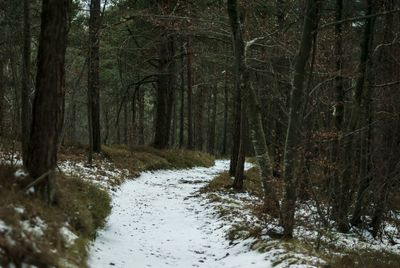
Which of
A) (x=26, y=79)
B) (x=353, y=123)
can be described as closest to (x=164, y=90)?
(x=353, y=123)

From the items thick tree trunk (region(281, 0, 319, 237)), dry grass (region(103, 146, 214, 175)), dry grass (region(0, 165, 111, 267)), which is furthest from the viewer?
dry grass (region(103, 146, 214, 175))

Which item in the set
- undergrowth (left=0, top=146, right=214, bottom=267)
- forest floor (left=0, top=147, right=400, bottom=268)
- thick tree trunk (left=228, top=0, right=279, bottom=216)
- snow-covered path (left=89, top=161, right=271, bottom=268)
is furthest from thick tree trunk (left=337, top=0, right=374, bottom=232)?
undergrowth (left=0, top=146, right=214, bottom=267)

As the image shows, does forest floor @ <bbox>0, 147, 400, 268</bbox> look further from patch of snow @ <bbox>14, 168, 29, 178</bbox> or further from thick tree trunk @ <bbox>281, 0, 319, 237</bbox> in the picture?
thick tree trunk @ <bbox>281, 0, 319, 237</bbox>

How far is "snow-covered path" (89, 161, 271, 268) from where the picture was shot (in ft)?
26.9

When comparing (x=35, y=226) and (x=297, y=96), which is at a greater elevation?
(x=297, y=96)

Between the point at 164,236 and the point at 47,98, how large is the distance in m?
4.37

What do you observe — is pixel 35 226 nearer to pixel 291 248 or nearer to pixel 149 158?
pixel 291 248

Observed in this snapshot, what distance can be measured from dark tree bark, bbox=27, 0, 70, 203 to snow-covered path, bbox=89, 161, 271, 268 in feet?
5.30

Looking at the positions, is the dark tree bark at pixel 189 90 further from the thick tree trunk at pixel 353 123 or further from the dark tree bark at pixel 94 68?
the thick tree trunk at pixel 353 123

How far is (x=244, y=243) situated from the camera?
9297 mm

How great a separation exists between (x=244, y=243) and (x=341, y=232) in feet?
15.0

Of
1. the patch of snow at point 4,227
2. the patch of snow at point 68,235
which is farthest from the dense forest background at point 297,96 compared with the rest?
the patch of snow at point 4,227

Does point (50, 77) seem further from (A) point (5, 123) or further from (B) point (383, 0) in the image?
(B) point (383, 0)

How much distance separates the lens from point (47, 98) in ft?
24.7
